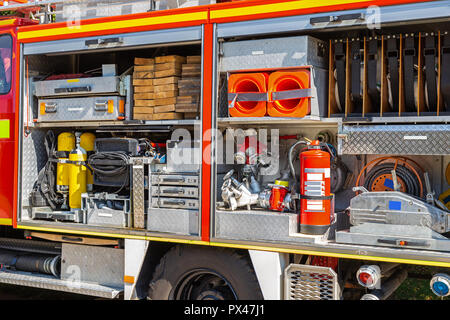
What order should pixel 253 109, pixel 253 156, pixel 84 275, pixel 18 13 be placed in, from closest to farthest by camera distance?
pixel 253 109, pixel 253 156, pixel 84 275, pixel 18 13

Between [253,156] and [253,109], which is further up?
[253,109]

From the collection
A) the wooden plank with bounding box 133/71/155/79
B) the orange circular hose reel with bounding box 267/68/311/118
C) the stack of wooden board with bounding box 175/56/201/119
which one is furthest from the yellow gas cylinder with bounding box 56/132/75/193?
the orange circular hose reel with bounding box 267/68/311/118

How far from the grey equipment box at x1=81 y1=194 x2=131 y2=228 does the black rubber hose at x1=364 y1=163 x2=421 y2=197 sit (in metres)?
2.17

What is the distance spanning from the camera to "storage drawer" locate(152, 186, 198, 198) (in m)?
4.60

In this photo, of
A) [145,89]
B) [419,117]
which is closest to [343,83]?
[419,117]

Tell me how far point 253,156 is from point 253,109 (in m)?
0.54

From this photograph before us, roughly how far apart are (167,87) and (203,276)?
1718 mm

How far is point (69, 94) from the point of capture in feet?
17.6

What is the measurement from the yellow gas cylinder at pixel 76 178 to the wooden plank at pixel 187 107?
48.5 inches

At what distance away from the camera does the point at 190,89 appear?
192 inches

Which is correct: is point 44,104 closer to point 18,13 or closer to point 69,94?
point 69,94

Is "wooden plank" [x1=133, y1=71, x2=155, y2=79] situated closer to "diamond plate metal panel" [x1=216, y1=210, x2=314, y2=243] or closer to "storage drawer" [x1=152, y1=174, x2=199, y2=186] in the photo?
"storage drawer" [x1=152, y1=174, x2=199, y2=186]

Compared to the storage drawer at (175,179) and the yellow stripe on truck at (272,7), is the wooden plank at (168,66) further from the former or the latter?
the storage drawer at (175,179)

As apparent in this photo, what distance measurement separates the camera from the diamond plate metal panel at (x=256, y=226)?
419 centimetres
